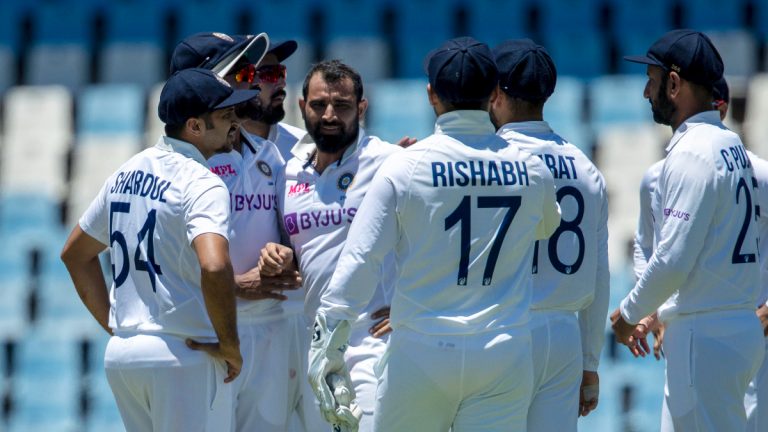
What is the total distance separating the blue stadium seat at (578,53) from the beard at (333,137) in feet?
20.4

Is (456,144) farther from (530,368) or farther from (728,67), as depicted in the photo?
(728,67)

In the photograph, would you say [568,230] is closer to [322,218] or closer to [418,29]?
[322,218]

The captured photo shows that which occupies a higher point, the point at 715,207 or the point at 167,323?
the point at 715,207

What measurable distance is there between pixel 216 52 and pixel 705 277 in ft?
7.33

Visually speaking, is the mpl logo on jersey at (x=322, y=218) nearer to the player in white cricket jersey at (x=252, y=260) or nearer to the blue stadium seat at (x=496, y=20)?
the player in white cricket jersey at (x=252, y=260)

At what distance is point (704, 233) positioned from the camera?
5156mm

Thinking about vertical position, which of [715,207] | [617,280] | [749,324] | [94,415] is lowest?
[94,415]

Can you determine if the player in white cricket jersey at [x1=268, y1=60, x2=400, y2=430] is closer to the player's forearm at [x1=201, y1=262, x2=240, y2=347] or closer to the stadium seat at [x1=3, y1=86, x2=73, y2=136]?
the player's forearm at [x1=201, y1=262, x2=240, y2=347]

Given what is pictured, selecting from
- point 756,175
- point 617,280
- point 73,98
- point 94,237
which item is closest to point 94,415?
Answer: point 73,98

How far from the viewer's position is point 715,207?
204 inches

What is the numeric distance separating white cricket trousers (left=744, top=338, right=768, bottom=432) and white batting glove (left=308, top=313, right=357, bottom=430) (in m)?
2.15

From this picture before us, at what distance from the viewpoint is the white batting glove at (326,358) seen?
450cm

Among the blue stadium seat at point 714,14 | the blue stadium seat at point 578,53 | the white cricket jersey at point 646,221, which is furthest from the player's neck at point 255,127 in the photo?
the blue stadium seat at point 714,14

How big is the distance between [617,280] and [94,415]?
3.97m
